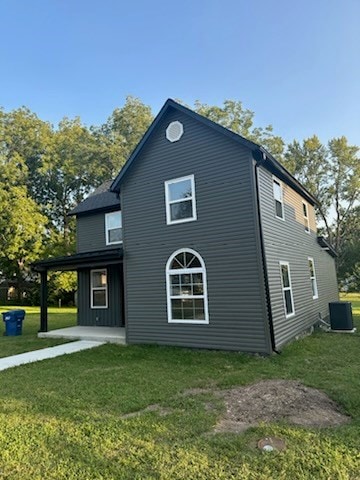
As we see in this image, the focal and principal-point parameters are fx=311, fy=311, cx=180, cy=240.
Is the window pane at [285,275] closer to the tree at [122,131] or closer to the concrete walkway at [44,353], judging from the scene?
the concrete walkway at [44,353]

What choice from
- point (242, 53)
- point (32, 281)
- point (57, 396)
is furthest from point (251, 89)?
point (32, 281)

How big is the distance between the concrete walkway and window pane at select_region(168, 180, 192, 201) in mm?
4876

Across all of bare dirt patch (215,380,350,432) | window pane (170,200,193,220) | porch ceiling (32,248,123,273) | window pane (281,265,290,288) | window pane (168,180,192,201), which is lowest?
bare dirt patch (215,380,350,432)

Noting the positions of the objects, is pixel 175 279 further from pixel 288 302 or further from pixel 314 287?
pixel 314 287

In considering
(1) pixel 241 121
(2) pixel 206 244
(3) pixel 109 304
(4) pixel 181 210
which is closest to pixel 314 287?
(2) pixel 206 244

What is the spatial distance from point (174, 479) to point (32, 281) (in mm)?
30342

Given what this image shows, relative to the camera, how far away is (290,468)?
113 inches

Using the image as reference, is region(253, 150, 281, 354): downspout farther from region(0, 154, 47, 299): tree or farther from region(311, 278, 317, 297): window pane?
region(0, 154, 47, 299): tree

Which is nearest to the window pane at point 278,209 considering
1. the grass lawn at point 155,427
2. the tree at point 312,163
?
the grass lawn at point 155,427

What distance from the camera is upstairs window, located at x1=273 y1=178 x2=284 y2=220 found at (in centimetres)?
948

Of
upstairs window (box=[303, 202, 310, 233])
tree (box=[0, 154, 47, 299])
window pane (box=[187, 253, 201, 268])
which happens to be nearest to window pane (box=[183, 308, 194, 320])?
window pane (box=[187, 253, 201, 268])

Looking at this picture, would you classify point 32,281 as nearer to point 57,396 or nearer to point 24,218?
point 24,218

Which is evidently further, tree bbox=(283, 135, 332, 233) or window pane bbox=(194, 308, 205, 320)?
tree bbox=(283, 135, 332, 233)

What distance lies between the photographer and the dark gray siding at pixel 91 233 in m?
13.2
